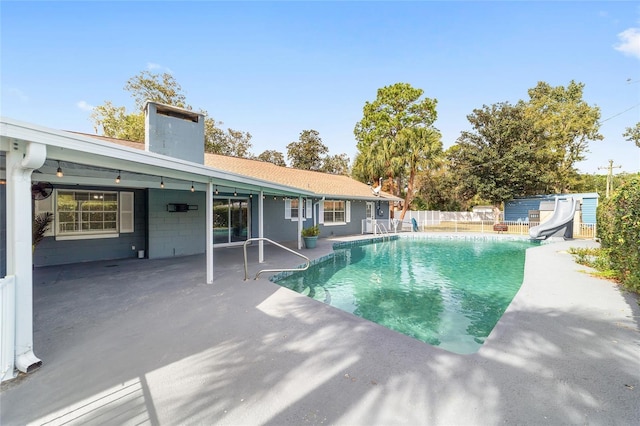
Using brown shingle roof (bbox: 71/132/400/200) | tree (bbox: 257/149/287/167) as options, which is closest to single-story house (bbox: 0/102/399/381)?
brown shingle roof (bbox: 71/132/400/200)

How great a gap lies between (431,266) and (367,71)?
10037 millimetres

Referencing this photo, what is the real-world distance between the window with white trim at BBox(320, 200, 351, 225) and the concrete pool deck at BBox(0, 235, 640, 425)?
1143cm

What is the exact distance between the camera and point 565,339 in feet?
11.2

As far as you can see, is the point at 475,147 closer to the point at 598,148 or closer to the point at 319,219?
the point at 598,148

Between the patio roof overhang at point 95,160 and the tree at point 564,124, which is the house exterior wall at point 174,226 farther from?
the tree at point 564,124

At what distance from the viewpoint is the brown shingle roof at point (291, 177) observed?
43.5 ft

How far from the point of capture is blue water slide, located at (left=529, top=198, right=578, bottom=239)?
15031mm

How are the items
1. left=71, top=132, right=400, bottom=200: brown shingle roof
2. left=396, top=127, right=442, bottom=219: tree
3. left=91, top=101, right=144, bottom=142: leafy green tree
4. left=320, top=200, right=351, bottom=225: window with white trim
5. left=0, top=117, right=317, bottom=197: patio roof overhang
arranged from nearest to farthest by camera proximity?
1. left=0, top=117, right=317, bottom=197: patio roof overhang
2. left=71, top=132, right=400, bottom=200: brown shingle roof
3. left=320, top=200, right=351, bottom=225: window with white trim
4. left=396, top=127, right=442, bottom=219: tree
5. left=91, top=101, right=144, bottom=142: leafy green tree

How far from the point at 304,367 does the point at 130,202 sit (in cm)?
877

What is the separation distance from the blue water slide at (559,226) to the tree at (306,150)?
1024 inches

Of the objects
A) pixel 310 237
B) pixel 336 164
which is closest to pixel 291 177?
pixel 310 237

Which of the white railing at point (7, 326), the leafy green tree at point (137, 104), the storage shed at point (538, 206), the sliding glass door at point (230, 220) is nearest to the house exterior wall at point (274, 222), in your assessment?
the sliding glass door at point (230, 220)

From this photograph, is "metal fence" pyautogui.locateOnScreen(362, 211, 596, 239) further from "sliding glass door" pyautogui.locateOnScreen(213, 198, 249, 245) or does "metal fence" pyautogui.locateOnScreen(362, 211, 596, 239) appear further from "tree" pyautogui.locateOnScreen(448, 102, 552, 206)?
"sliding glass door" pyautogui.locateOnScreen(213, 198, 249, 245)

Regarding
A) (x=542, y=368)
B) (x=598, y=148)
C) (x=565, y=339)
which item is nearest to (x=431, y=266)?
(x=565, y=339)
